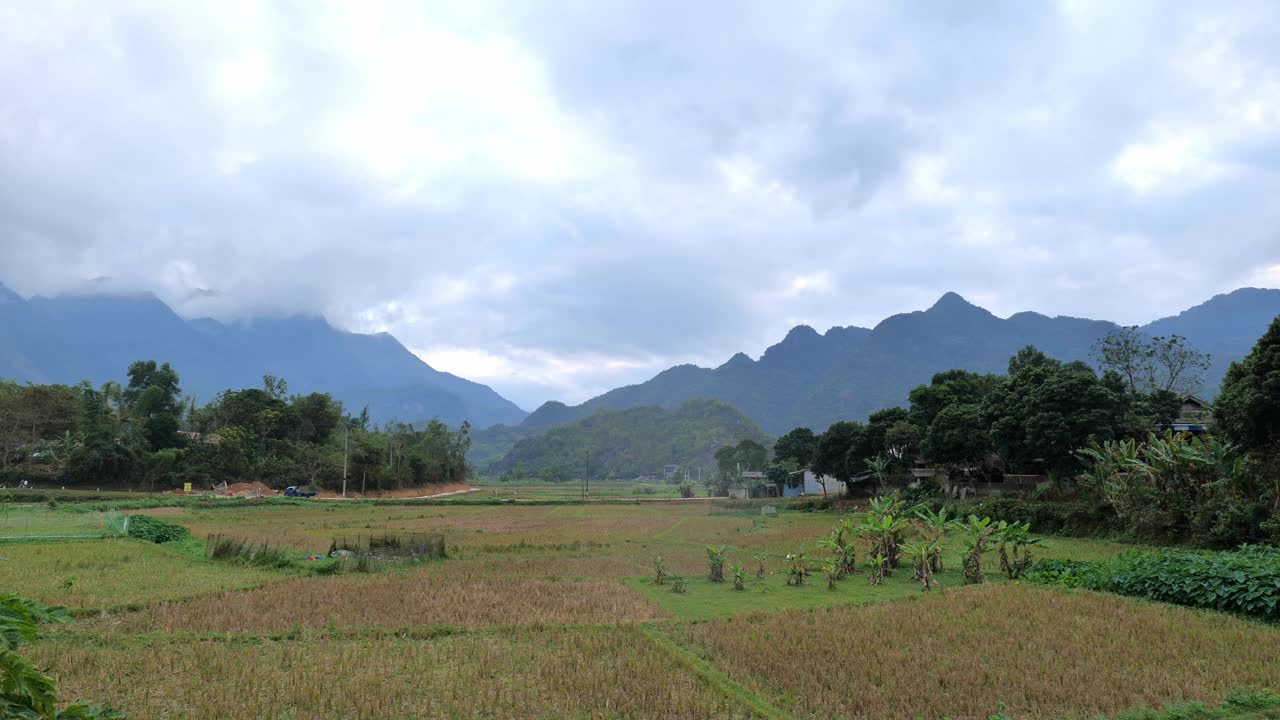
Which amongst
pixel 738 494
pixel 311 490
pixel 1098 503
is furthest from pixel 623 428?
pixel 1098 503

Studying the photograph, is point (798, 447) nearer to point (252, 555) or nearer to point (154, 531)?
point (154, 531)

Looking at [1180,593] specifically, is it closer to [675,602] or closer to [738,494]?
[675,602]

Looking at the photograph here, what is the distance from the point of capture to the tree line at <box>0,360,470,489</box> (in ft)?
175

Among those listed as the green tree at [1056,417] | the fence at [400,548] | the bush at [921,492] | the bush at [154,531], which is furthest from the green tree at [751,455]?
the fence at [400,548]

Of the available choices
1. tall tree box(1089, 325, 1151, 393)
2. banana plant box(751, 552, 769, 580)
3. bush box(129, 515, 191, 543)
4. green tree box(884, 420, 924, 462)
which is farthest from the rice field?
tall tree box(1089, 325, 1151, 393)

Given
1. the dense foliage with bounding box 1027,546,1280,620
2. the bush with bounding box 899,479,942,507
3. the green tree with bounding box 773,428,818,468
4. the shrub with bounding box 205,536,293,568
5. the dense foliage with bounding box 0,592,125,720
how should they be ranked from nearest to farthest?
the dense foliage with bounding box 0,592,125,720, the dense foliage with bounding box 1027,546,1280,620, the shrub with bounding box 205,536,293,568, the bush with bounding box 899,479,942,507, the green tree with bounding box 773,428,818,468

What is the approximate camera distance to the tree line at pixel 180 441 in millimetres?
53438

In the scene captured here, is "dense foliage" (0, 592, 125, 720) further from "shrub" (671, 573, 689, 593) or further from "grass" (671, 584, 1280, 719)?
"shrub" (671, 573, 689, 593)

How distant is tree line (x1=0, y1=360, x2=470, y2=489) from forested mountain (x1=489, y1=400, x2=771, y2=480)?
63.7 metres

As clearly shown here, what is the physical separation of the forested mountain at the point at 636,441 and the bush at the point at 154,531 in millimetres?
109859

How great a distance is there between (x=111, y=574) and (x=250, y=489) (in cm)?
4756

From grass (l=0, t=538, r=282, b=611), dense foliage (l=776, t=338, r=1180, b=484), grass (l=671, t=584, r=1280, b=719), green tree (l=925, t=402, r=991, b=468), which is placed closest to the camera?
grass (l=671, t=584, r=1280, b=719)

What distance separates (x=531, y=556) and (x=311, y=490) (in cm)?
4671

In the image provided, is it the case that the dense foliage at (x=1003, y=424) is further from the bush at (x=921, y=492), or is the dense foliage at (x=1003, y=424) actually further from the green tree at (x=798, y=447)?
the green tree at (x=798, y=447)
